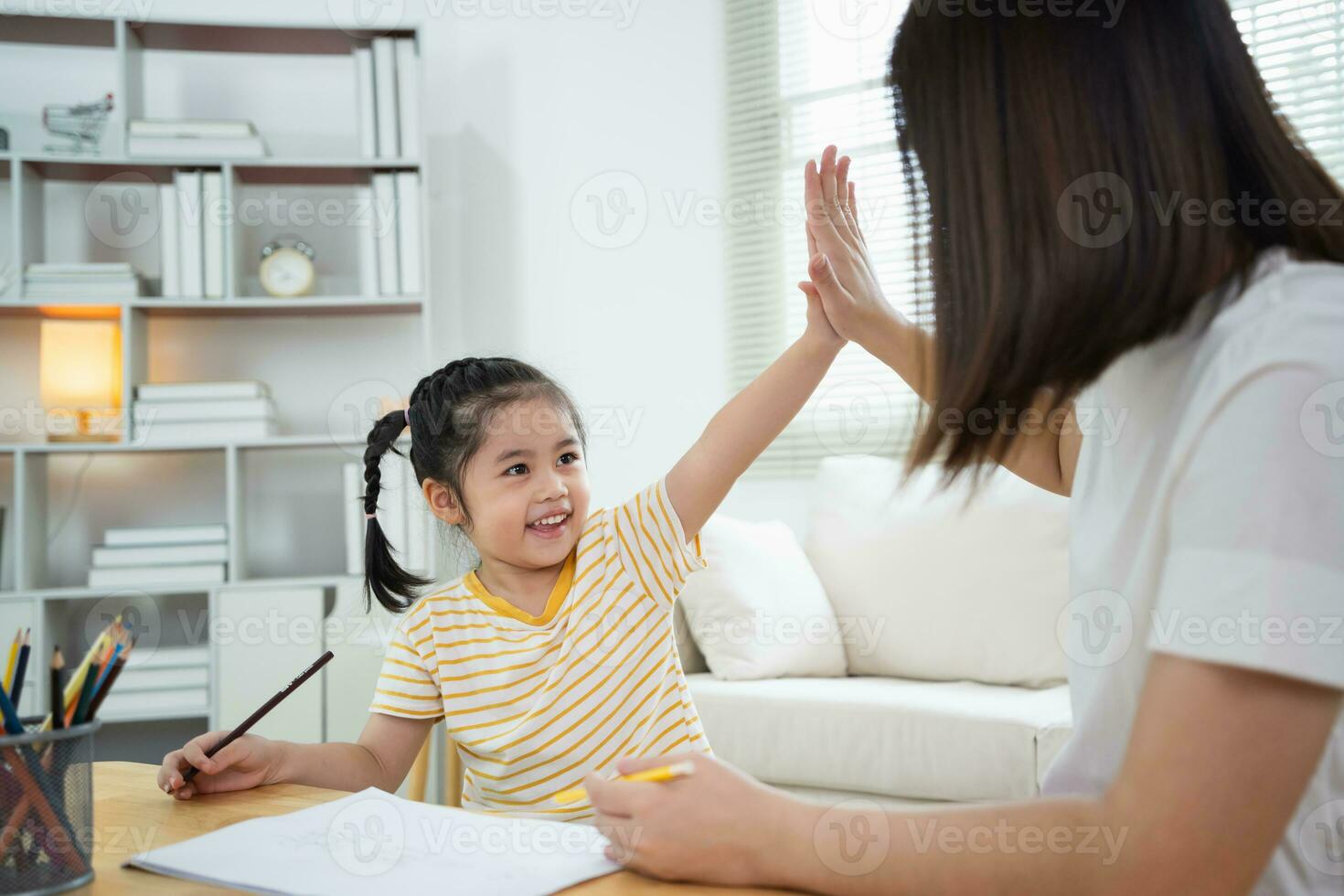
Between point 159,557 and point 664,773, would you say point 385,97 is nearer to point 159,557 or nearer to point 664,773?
point 159,557

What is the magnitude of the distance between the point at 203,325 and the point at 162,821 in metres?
2.72

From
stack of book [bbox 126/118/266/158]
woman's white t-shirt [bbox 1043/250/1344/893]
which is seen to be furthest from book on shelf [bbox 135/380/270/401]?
woman's white t-shirt [bbox 1043/250/1344/893]

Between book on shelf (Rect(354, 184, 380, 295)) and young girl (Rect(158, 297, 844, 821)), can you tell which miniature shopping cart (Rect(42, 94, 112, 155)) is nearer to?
book on shelf (Rect(354, 184, 380, 295))

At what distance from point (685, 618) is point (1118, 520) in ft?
6.51

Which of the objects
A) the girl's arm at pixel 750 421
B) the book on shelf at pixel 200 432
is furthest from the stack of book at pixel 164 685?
the girl's arm at pixel 750 421

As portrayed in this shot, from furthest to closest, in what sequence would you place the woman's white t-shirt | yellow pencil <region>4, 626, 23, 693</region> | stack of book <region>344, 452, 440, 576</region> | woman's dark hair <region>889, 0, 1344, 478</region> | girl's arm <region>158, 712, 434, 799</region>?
stack of book <region>344, 452, 440, 576</region>
girl's arm <region>158, 712, 434, 799</region>
yellow pencil <region>4, 626, 23, 693</region>
woman's dark hair <region>889, 0, 1344, 478</region>
the woman's white t-shirt

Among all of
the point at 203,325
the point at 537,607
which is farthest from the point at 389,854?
the point at 203,325

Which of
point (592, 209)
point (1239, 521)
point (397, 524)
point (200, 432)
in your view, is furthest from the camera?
point (592, 209)

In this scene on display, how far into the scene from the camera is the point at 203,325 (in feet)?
10.7

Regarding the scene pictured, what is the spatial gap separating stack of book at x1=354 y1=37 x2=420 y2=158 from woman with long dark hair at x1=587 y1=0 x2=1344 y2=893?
2.62 meters

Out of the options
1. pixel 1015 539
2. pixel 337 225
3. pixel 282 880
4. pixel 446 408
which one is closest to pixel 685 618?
pixel 1015 539

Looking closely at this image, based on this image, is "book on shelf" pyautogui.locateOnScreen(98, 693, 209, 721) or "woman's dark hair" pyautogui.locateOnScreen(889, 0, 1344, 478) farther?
"book on shelf" pyautogui.locateOnScreen(98, 693, 209, 721)

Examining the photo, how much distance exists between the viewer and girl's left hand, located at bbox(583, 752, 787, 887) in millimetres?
581

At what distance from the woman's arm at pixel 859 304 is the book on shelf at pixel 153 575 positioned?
94.6 inches
